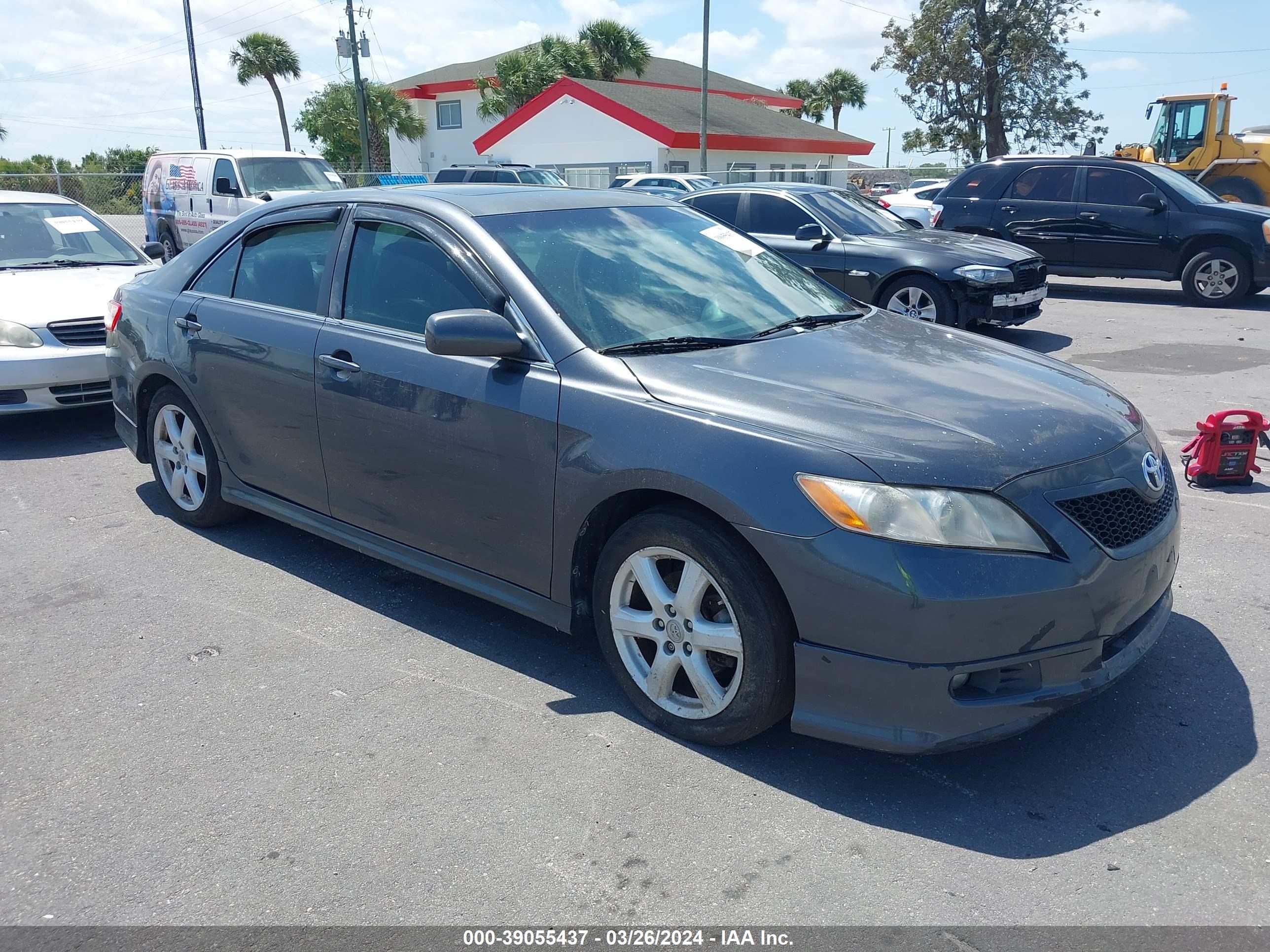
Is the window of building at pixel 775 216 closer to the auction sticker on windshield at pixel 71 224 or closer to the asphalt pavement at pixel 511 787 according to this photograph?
the auction sticker on windshield at pixel 71 224

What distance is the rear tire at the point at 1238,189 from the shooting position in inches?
702

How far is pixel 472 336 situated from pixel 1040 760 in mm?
2242

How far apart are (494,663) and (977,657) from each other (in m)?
1.84

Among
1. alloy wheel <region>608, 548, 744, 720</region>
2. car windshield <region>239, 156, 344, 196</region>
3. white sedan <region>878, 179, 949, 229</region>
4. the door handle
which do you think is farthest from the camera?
white sedan <region>878, 179, 949, 229</region>

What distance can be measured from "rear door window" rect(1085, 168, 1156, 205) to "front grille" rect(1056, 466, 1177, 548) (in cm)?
1157

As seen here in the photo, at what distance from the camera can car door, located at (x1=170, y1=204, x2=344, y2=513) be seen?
4.41 metres

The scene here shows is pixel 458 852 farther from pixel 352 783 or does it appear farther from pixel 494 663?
pixel 494 663

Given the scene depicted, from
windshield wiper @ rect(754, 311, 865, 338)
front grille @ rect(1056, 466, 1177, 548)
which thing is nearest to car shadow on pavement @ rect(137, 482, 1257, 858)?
front grille @ rect(1056, 466, 1177, 548)

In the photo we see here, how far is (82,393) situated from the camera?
7.23 meters

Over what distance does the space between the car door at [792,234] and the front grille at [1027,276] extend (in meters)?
1.63

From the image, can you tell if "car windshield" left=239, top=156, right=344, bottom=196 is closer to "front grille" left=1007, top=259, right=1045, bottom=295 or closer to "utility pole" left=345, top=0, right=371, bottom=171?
"front grille" left=1007, top=259, right=1045, bottom=295

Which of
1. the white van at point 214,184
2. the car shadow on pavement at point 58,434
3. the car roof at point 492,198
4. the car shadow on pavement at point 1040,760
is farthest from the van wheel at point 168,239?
the car shadow on pavement at point 1040,760

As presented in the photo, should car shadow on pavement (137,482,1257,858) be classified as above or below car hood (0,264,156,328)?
below

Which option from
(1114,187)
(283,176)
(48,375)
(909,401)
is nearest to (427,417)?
(909,401)
